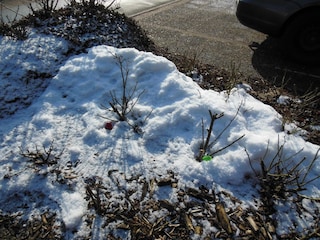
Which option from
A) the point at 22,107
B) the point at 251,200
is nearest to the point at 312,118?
the point at 251,200

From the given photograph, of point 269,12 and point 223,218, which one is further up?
point 269,12

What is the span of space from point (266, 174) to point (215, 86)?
150 centimetres

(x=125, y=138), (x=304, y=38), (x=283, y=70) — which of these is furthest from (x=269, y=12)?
(x=125, y=138)

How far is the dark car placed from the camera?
14.7 ft

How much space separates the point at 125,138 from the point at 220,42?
3.54 m

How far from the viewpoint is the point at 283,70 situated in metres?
4.67

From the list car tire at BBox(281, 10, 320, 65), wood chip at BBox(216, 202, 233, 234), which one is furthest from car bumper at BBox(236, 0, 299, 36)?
wood chip at BBox(216, 202, 233, 234)

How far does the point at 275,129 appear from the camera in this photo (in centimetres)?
294

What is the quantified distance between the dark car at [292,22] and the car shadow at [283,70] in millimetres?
154

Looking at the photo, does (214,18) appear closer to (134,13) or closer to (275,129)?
(134,13)

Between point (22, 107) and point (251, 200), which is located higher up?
point (22, 107)

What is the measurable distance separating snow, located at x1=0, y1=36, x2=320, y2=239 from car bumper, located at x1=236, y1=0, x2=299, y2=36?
66.9 inches

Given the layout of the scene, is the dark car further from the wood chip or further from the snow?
the wood chip

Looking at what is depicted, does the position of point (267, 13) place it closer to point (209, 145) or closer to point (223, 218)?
point (209, 145)
